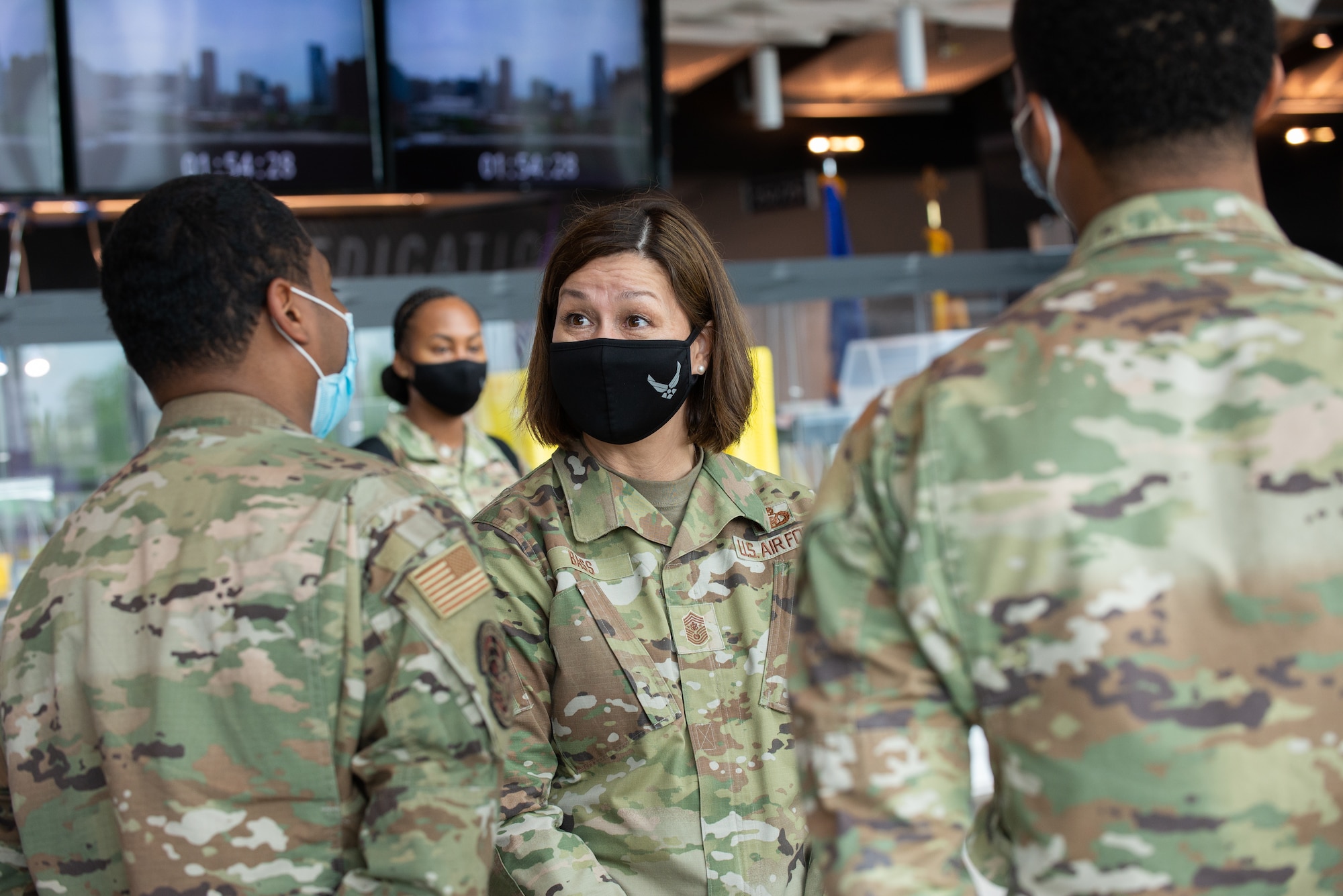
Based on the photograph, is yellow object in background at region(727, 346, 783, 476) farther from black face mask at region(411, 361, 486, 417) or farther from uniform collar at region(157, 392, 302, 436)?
uniform collar at region(157, 392, 302, 436)

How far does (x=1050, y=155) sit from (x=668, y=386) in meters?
0.83

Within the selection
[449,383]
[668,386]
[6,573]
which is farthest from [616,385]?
[6,573]

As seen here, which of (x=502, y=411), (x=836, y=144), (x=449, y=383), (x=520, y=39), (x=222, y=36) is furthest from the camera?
(x=836, y=144)

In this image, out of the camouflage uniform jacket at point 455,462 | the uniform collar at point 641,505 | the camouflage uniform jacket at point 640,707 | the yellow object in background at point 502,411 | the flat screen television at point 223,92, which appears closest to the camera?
the camouflage uniform jacket at point 640,707

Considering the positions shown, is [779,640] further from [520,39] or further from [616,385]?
[520,39]

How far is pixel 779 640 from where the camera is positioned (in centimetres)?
164

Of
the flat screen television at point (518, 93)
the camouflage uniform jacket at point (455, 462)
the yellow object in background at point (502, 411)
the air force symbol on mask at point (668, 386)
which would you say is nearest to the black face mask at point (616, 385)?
the air force symbol on mask at point (668, 386)

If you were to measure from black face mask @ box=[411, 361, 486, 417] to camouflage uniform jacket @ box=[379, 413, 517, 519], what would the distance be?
11 cm

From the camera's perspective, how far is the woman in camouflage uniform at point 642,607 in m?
1.52

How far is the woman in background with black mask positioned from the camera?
136 inches

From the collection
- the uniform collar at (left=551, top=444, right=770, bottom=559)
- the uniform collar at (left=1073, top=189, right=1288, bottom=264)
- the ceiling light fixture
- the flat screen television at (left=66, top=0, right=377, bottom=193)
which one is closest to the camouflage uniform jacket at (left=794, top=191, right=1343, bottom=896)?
the uniform collar at (left=1073, top=189, right=1288, bottom=264)

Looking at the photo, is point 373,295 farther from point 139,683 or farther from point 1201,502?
point 1201,502

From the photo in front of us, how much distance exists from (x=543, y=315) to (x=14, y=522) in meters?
2.43

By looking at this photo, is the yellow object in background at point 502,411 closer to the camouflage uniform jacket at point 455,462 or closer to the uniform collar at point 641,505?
the camouflage uniform jacket at point 455,462
